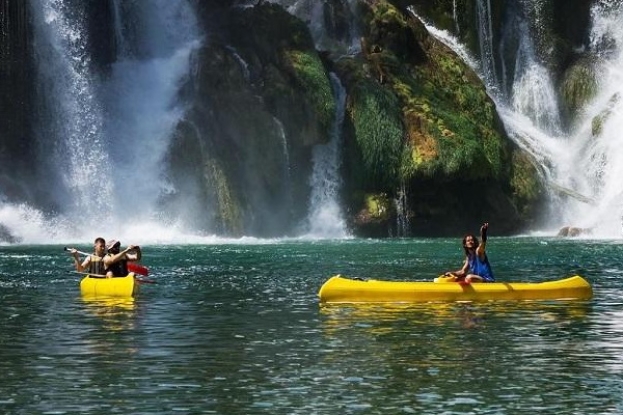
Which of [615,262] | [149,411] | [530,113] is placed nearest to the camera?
[149,411]

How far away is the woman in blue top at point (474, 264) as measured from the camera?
2858 centimetres

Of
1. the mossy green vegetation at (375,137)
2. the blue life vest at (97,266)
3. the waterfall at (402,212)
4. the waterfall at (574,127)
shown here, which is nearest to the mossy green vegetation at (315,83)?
the mossy green vegetation at (375,137)

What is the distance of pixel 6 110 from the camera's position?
6341 centimetres

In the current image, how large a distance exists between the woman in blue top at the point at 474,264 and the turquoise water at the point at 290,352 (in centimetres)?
113

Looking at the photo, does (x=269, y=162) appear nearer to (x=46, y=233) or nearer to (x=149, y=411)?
(x=46, y=233)

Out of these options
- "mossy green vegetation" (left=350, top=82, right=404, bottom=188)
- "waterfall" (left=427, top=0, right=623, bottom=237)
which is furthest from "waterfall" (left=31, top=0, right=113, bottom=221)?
"waterfall" (left=427, top=0, right=623, bottom=237)

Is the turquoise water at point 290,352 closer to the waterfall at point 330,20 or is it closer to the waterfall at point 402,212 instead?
the waterfall at point 402,212

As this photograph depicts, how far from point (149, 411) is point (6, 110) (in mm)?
49586

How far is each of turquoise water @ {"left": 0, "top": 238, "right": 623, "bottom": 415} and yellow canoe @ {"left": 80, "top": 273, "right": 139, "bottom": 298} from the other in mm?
564

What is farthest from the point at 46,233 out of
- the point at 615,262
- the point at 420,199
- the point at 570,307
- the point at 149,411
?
the point at 149,411

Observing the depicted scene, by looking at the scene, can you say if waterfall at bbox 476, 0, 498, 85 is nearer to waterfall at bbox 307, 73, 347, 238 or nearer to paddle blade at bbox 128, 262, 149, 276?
waterfall at bbox 307, 73, 347, 238

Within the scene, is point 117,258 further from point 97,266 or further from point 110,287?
point 110,287

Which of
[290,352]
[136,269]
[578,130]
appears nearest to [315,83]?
[578,130]

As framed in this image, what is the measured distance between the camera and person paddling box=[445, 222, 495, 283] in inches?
1125
